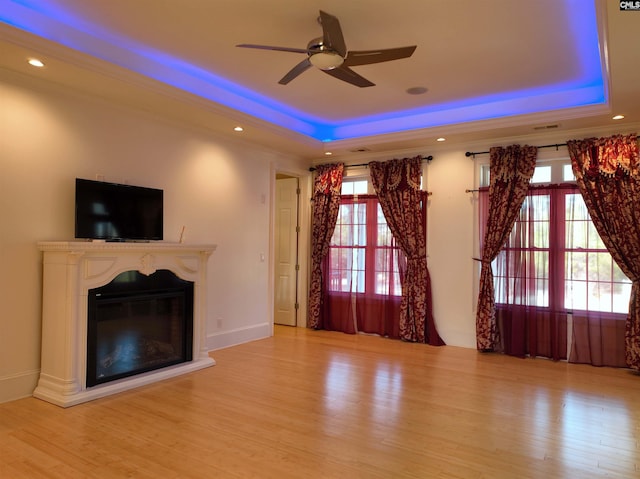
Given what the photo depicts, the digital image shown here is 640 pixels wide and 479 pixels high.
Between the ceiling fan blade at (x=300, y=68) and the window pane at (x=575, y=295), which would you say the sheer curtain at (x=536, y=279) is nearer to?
the window pane at (x=575, y=295)

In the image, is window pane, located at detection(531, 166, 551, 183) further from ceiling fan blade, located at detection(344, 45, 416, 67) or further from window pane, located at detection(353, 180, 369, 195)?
ceiling fan blade, located at detection(344, 45, 416, 67)

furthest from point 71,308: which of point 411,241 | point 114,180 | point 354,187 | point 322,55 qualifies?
point 354,187

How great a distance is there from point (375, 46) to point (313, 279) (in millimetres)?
4041

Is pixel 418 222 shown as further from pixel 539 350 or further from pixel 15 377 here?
pixel 15 377

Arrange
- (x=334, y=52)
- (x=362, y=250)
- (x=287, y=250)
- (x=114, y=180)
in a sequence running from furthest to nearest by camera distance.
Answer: (x=287, y=250)
(x=362, y=250)
(x=114, y=180)
(x=334, y=52)

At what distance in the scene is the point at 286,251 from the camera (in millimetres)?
7480

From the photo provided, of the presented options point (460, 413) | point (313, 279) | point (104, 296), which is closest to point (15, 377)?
point (104, 296)

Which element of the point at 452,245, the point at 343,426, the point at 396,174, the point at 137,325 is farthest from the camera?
the point at 396,174

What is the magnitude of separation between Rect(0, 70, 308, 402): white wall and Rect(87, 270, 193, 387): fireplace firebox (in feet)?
1.77

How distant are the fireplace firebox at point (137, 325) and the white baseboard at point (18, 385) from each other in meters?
0.53

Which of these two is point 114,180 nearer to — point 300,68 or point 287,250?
point 300,68

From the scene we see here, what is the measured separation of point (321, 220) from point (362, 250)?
843 mm

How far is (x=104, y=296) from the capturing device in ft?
12.8

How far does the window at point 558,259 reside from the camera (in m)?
5.11
